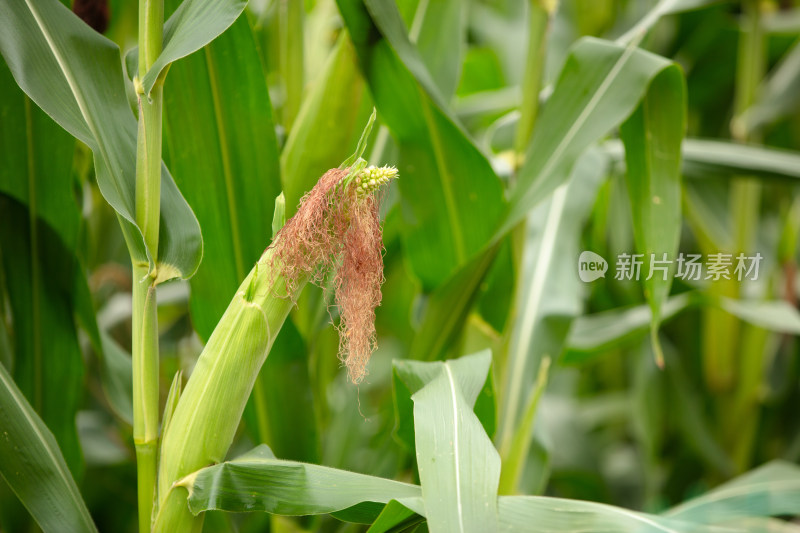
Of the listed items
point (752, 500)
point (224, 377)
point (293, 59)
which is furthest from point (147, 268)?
point (752, 500)

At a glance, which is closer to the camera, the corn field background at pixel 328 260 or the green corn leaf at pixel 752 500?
the corn field background at pixel 328 260

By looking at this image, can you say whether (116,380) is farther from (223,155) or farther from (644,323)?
(644,323)

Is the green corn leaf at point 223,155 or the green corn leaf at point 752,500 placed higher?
the green corn leaf at point 223,155

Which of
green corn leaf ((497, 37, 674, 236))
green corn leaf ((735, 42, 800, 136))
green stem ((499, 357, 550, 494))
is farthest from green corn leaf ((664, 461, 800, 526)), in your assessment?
green corn leaf ((735, 42, 800, 136))

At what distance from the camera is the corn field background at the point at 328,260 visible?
37cm

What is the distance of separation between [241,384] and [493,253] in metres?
0.25

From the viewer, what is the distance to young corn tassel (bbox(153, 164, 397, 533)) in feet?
1.15

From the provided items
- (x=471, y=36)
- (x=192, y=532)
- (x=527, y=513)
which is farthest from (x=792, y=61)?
(x=192, y=532)

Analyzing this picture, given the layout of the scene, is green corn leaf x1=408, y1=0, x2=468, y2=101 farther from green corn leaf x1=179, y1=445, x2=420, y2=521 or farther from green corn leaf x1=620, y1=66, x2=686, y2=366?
green corn leaf x1=179, y1=445, x2=420, y2=521

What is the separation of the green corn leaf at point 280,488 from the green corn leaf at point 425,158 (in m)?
0.22

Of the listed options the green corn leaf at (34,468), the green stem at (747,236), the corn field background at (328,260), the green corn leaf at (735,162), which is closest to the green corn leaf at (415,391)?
the corn field background at (328,260)

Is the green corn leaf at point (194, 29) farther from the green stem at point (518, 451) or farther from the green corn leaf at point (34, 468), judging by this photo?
the green stem at point (518, 451)

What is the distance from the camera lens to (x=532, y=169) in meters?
0.52

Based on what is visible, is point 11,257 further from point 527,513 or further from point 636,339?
point 636,339
